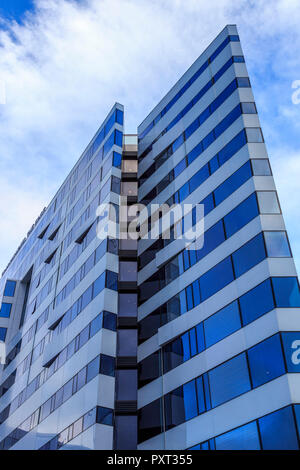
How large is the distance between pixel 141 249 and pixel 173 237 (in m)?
5.21

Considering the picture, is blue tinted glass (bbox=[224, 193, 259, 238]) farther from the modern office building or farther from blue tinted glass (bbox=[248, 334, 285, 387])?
blue tinted glass (bbox=[248, 334, 285, 387])

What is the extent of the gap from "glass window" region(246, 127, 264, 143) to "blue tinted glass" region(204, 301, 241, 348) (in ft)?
42.4

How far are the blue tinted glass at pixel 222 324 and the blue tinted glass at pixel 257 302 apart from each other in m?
0.69

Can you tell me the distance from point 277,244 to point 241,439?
1193 centimetres

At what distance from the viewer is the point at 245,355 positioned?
28.0 m

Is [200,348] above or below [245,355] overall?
above

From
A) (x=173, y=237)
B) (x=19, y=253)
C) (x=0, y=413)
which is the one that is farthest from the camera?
(x=19, y=253)

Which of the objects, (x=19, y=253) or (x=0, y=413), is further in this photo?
(x=19, y=253)

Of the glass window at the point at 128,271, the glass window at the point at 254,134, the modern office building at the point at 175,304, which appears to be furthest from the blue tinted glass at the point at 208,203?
the glass window at the point at 128,271

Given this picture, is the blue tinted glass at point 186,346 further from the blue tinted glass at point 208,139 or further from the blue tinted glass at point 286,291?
the blue tinted glass at point 208,139

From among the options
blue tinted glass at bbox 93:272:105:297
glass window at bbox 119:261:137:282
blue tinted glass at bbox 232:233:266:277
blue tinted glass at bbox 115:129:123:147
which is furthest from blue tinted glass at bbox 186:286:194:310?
blue tinted glass at bbox 115:129:123:147

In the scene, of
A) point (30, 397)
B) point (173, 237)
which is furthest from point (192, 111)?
point (30, 397)
